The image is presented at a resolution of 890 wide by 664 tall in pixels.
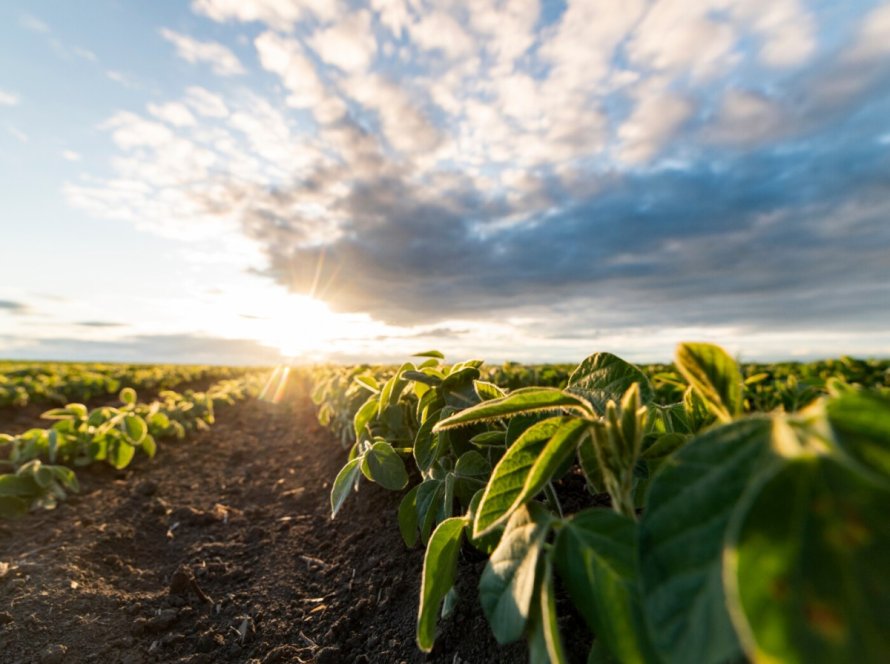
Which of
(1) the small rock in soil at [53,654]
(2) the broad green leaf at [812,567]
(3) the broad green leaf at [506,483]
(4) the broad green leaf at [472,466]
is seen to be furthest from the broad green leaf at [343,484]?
(1) the small rock in soil at [53,654]

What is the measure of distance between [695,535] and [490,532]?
31.1 inches

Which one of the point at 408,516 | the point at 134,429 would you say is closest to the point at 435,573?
the point at 408,516

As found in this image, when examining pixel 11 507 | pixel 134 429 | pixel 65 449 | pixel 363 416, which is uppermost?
pixel 363 416

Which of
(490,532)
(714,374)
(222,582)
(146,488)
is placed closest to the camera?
(714,374)

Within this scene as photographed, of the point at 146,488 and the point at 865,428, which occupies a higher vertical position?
the point at 865,428

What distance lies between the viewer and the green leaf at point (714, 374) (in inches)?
32.2

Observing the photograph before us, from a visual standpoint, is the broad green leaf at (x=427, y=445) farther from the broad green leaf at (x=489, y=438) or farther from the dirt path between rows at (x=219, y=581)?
the dirt path between rows at (x=219, y=581)

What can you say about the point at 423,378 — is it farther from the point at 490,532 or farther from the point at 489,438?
the point at 490,532

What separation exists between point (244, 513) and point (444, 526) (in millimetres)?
3831

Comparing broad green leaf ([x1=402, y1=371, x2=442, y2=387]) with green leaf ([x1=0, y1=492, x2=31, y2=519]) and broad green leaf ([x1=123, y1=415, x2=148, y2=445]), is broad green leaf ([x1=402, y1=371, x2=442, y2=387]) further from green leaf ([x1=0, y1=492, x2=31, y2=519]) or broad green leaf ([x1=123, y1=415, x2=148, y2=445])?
broad green leaf ([x1=123, y1=415, x2=148, y2=445])

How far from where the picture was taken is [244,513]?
453cm

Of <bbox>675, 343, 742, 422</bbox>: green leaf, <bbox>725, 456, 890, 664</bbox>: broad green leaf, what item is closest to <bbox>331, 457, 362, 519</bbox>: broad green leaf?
<bbox>675, 343, 742, 422</bbox>: green leaf

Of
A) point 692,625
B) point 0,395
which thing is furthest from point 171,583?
point 0,395

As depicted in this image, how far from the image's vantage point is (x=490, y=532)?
1332mm
